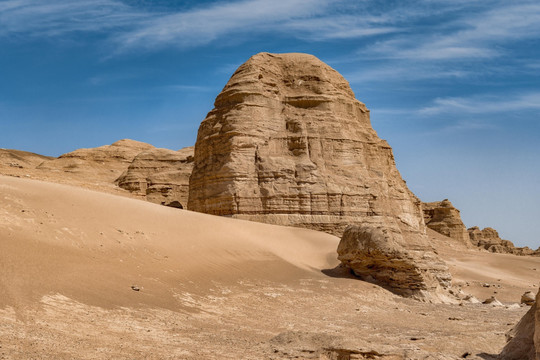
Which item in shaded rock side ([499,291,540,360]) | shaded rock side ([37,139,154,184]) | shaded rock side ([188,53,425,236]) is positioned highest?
shaded rock side ([37,139,154,184])

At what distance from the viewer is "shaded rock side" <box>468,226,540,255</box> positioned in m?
59.2

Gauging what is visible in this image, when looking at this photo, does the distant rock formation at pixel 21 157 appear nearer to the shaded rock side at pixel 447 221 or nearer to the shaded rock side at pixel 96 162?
the shaded rock side at pixel 96 162

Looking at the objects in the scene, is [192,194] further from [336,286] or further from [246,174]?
[336,286]

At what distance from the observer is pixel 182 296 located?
35.4ft

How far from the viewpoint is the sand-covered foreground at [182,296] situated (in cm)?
728

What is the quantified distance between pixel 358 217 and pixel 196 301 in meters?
12.5

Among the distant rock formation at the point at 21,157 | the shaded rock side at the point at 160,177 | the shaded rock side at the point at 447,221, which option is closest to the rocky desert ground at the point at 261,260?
the shaded rock side at the point at 160,177

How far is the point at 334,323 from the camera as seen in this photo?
11039mm

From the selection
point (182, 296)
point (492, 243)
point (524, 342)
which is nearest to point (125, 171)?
point (492, 243)

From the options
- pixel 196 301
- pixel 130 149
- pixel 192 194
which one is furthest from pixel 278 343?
pixel 130 149

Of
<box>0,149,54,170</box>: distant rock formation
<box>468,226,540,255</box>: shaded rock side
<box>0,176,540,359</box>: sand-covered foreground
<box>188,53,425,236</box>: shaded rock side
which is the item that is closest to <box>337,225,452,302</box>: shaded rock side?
<box>0,176,540,359</box>: sand-covered foreground

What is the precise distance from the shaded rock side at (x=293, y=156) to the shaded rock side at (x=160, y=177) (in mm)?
18612

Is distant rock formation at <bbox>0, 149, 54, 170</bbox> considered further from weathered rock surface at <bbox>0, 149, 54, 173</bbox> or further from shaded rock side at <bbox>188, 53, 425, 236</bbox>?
shaded rock side at <bbox>188, 53, 425, 236</bbox>

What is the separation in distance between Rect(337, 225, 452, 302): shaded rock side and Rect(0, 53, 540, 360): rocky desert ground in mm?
41
